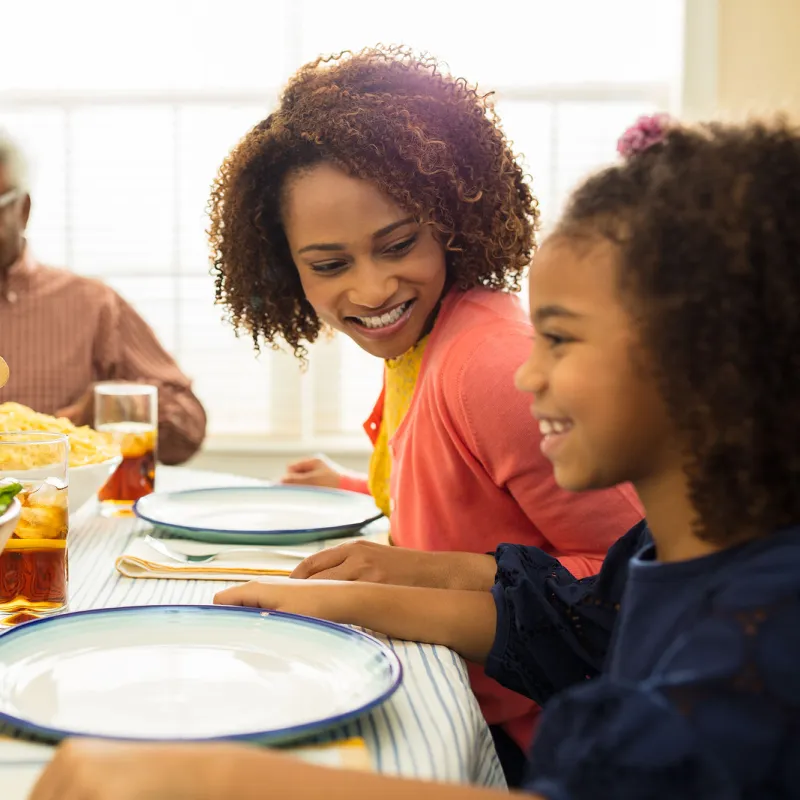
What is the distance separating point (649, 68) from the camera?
3.57 meters

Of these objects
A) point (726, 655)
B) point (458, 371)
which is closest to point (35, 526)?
point (458, 371)

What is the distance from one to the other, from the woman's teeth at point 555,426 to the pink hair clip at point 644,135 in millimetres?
213

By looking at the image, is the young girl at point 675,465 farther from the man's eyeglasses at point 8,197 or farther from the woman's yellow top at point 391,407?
the man's eyeglasses at point 8,197

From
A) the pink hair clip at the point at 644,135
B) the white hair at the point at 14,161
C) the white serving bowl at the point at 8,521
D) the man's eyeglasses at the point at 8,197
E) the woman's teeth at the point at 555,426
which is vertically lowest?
the white serving bowl at the point at 8,521

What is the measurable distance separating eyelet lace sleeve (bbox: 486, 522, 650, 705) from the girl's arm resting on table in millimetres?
21

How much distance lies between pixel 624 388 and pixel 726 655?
0.21 meters

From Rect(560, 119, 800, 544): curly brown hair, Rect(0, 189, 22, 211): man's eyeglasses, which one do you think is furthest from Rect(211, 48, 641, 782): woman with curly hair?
Rect(0, 189, 22, 211): man's eyeglasses

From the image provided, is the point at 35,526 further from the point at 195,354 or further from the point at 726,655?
the point at 195,354

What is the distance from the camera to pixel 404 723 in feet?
2.51

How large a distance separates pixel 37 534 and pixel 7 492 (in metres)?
0.11

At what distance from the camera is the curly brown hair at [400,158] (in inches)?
57.8

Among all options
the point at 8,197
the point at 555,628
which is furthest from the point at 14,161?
the point at 555,628

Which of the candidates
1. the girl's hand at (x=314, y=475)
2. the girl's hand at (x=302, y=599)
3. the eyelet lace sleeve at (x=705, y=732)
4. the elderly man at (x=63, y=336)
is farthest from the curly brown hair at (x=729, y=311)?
the elderly man at (x=63, y=336)

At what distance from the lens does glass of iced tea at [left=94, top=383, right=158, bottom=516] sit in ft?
5.28
